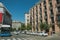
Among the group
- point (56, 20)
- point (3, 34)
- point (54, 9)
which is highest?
point (54, 9)

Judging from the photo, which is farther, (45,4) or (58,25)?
(45,4)

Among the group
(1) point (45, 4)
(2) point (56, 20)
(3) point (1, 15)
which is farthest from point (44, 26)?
(3) point (1, 15)

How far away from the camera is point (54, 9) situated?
5525cm

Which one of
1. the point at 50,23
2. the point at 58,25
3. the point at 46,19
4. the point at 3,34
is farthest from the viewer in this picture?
the point at 46,19

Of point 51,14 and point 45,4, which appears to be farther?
point 45,4

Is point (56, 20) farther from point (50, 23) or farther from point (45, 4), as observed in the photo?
point (45, 4)

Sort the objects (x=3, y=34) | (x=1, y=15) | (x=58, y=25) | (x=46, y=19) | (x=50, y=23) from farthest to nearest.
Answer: (x=1, y=15) → (x=46, y=19) → (x=50, y=23) → (x=58, y=25) → (x=3, y=34)

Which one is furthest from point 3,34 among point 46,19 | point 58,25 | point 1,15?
point 1,15

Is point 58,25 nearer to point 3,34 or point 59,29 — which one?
point 59,29

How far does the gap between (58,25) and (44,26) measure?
7.08 m

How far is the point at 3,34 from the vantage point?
38.5 metres

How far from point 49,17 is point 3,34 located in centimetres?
2538

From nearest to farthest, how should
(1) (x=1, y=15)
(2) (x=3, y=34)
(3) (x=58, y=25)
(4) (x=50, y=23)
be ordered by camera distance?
(2) (x=3, y=34)
(3) (x=58, y=25)
(4) (x=50, y=23)
(1) (x=1, y=15)

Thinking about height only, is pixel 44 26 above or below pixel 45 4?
below
